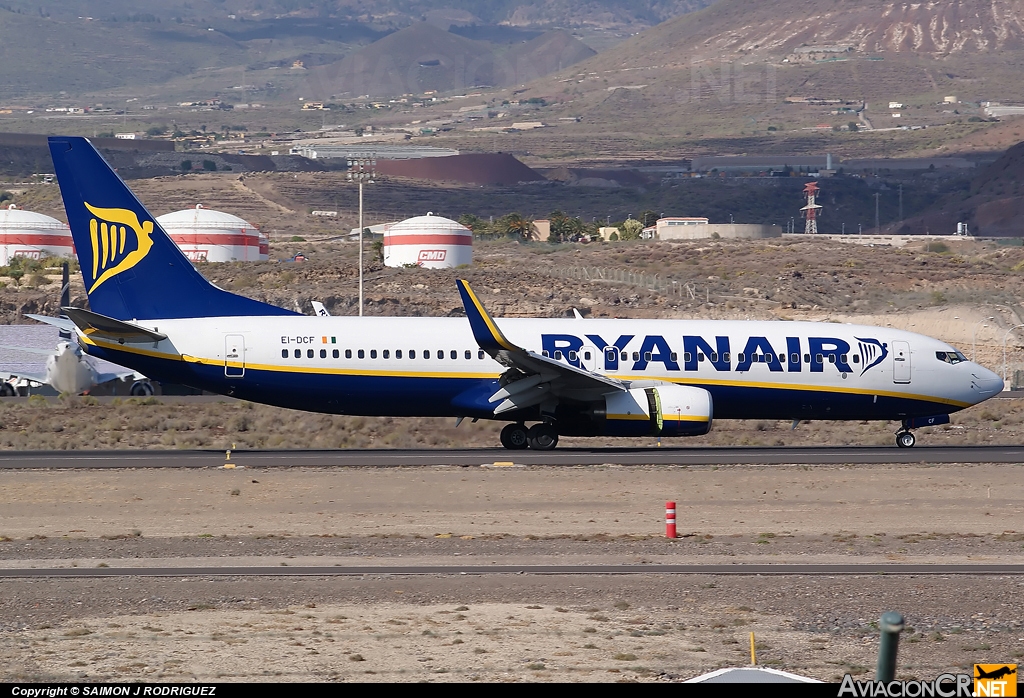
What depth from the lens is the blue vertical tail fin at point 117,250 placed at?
34.2 m

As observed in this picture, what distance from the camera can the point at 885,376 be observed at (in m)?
36.2

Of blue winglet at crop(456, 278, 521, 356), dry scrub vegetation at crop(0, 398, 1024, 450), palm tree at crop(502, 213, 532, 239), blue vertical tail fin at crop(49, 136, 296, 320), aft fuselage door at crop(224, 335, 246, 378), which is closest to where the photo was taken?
blue winglet at crop(456, 278, 521, 356)

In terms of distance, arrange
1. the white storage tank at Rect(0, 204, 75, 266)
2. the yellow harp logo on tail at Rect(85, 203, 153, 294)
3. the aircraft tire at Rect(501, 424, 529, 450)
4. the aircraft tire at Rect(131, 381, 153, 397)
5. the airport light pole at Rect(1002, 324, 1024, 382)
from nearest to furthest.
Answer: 1. the yellow harp logo on tail at Rect(85, 203, 153, 294)
2. the aircraft tire at Rect(501, 424, 529, 450)
3. the aircraft tire at Rect(131, 381, 153, 397)
4. the airport light pole at Rect(1002, 324, 1024, 382)
5. the white storage tank at Rect(0, 204, 75, 266)

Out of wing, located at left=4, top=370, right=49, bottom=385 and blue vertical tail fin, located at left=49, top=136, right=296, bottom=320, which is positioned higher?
blue vertical tail fin, located at left=49, top=136, right=296, bottom=320

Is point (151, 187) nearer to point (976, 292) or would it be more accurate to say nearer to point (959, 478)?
point (976, 292)

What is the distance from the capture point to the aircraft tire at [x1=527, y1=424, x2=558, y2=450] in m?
35.1

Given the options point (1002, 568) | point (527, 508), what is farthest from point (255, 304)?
point (1002, 568)

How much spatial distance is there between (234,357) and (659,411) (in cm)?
1088

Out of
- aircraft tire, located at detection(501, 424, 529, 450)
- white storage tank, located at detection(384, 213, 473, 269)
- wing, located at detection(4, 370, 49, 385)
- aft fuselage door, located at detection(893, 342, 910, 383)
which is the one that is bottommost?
aircraft tire, located at detection(501, 424, 529, 450)

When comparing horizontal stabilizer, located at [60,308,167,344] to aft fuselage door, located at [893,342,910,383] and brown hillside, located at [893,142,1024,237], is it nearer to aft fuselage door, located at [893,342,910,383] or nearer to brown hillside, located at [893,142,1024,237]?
aft fuselage door, located at [893,342,910,383]

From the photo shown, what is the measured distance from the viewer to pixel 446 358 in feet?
113

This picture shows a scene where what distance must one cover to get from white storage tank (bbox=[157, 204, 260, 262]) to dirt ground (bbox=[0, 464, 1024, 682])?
7242cm

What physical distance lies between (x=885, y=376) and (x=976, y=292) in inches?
1792

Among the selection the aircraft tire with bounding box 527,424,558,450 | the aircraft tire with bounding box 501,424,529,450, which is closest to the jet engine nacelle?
the aircraft tire with bounding box 527,424,558,450
